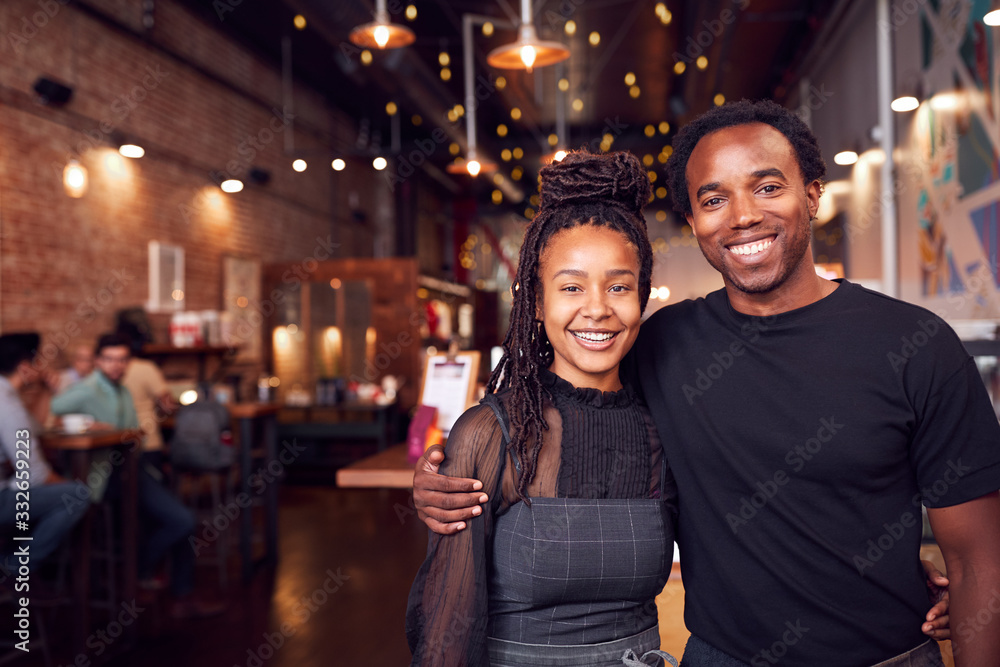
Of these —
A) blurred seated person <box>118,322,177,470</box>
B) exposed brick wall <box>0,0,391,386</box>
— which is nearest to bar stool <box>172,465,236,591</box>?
blurred seated person <box>118,322,177,470</box>

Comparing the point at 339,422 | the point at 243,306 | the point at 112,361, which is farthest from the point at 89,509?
the point at 243,306

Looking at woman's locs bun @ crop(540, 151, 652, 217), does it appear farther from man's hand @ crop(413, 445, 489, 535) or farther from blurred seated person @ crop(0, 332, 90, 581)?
blurred seated person @ crop(0, 332, 90, 581)

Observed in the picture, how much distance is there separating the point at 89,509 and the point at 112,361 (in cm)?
114

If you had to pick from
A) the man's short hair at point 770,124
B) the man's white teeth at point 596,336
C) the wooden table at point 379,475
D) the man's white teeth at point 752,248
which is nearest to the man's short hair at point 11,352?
the wooden table at point 379,475

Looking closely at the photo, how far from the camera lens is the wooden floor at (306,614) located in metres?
3.72

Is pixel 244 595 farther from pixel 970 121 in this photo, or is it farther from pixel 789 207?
pixel 970 121

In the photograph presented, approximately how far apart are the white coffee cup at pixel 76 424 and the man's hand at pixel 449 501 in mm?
3517

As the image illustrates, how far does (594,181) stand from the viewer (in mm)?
1506

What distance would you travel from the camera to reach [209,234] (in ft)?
25.7

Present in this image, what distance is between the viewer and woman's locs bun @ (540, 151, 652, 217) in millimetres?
1508

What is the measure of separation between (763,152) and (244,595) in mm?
4251

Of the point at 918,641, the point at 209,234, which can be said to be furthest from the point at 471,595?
the point at 209,234

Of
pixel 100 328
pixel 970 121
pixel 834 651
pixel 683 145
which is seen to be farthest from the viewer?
pixel 100 328

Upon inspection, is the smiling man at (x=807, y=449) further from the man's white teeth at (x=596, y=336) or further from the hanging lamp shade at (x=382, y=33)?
the hanging lamp shade at (x=382, y=33)
